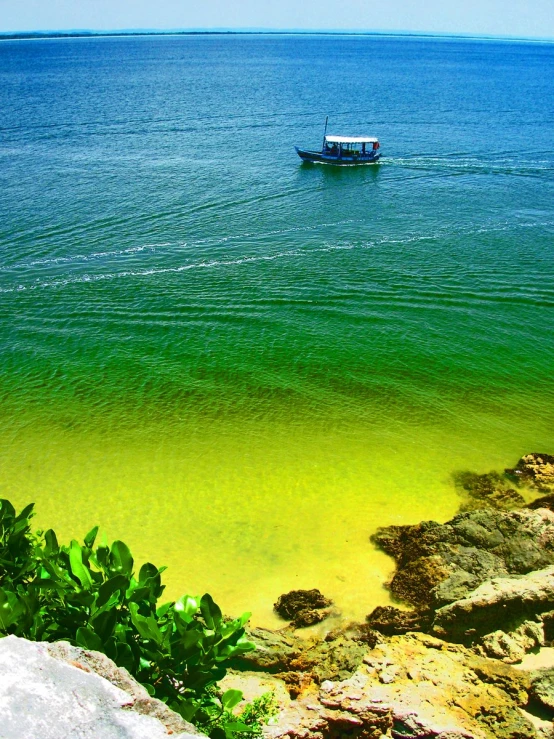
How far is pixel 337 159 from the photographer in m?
44.6

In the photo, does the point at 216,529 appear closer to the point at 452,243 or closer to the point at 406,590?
the point at 406,590

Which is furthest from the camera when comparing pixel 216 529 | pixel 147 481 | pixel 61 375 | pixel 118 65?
pixel 118 65

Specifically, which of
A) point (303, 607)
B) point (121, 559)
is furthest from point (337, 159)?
point (121, 559)

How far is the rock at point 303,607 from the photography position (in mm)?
11438

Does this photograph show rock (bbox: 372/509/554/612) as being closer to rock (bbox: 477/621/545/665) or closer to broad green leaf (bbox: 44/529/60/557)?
rock (bbox: 477/621/545/665)

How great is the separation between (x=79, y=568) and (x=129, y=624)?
780 mm

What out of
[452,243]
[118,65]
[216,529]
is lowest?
[216,529]

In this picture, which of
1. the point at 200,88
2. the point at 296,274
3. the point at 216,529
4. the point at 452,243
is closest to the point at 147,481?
the point at 216,529

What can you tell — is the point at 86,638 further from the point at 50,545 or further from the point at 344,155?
the point at 344,155

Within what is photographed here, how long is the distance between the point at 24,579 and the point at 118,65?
141983mm

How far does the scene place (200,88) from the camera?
3339 inches

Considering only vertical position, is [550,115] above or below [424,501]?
above

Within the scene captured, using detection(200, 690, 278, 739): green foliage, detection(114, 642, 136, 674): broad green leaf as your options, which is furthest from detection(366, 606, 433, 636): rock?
detection(114, 642, 136, 674): broad green leaf

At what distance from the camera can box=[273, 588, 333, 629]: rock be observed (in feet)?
37.5
